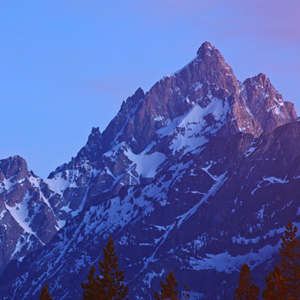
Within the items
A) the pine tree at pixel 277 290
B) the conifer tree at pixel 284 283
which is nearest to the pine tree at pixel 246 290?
the conifer tree at pixel 284 283

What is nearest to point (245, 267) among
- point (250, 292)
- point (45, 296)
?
point (250, 292)

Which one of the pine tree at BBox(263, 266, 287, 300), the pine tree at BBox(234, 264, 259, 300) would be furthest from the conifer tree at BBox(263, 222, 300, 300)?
the pine tree at BBox(234, 264, 259, 300)

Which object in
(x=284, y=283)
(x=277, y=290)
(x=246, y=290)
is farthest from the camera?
(x=246, y=290)

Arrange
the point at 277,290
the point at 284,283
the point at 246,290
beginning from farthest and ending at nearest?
the point at 246,290
the point at 284,283
the point at 277,290

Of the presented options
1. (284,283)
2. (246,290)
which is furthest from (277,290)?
(246,290)

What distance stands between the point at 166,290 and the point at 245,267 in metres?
14.0

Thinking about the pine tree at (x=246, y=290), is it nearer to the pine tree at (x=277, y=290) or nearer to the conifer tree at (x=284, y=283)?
the conifer tree at (x=284, y=283)

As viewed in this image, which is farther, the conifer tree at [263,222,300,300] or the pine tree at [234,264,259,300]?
the pine tree at [234,264,259,300]

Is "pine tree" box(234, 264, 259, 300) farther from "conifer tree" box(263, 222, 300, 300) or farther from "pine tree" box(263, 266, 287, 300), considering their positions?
"pine tree" box(263, 266, 287, 300)

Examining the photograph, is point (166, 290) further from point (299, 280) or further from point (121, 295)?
point (299, 280)

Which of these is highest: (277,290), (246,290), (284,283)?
(246,290)

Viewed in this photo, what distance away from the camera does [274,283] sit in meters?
125

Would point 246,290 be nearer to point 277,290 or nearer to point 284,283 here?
point 284,283

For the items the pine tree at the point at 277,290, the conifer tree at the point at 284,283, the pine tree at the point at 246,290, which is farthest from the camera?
the pine tree at the point at 246,290
